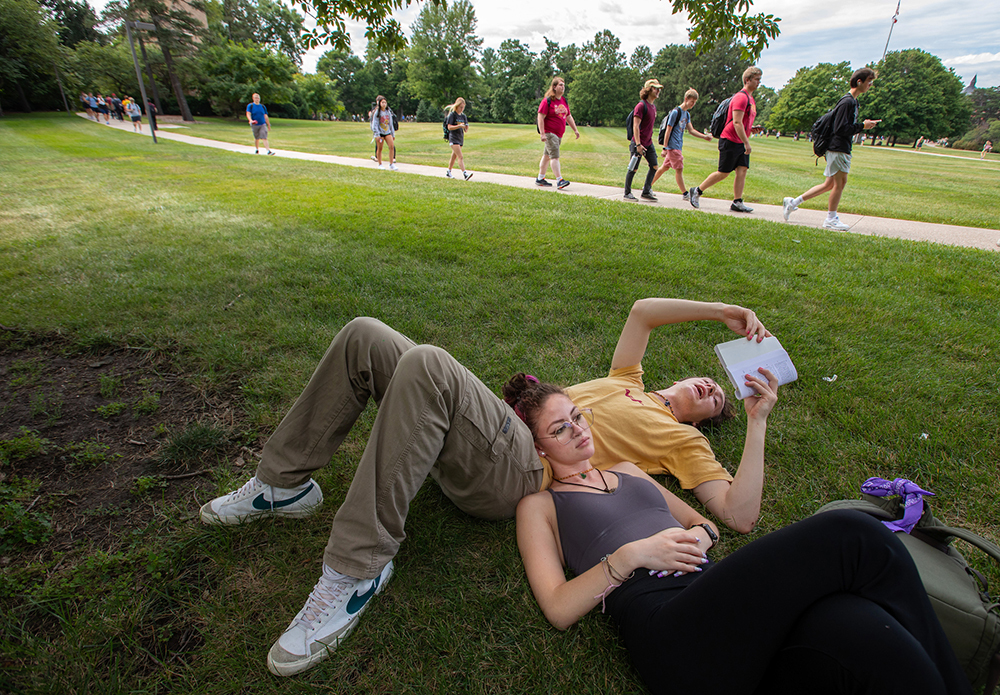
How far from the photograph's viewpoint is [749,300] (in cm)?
443

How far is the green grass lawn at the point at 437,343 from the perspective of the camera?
5.78 feet

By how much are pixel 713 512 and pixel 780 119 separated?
7774 cm

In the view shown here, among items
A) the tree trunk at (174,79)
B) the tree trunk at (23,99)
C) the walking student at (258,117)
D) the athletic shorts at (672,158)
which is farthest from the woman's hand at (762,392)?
the tree trunk at (23,99)

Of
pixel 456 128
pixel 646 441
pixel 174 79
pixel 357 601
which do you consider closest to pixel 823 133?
pixel 646 441

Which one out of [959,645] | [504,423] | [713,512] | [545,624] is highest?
[504,423]

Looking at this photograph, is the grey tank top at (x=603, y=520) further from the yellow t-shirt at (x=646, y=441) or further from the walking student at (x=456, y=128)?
the walking student at (x=456, y=128)

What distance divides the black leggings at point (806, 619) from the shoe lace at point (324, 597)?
115cm

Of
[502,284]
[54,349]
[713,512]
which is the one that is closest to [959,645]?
[713,512]

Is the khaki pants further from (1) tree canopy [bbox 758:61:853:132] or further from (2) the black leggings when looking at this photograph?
(1) tree canopy [bbox 758:61:853:132]

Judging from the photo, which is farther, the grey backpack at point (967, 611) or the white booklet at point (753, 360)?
the white booklet at point (753, 360)

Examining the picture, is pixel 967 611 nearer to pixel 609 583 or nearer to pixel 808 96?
pixel 609 583

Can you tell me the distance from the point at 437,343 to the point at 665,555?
2486 millimetres

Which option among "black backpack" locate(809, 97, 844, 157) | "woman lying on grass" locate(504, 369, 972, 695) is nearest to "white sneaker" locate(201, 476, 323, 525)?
"woman lying on grass" locate(504, 369, 972, 695)

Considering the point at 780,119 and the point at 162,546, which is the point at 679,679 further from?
the point at 780,119
